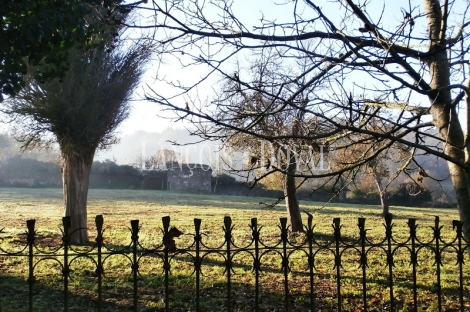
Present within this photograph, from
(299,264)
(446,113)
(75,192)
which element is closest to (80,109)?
(75,192)

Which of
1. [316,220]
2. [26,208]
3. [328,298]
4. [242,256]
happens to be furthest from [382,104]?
[26,208]

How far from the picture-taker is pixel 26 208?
767 inches

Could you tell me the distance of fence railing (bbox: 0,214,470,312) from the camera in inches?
115

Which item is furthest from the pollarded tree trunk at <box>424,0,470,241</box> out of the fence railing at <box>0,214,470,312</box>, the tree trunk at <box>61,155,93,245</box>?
the tree trunk at <box>61,155,93,245</box>

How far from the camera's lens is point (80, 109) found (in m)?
9.41

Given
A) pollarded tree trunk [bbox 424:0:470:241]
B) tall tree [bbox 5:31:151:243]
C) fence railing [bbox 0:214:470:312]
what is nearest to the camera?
fence railing [bbox 0:214:470:312]

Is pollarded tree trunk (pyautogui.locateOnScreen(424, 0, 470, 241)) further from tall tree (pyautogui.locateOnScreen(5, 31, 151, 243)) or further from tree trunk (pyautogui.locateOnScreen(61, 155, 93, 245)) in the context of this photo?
tree trunk (pyautogui.locateOnScreen(61, 155, 93, 245))

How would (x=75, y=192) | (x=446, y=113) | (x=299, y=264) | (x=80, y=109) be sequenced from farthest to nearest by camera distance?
(x=75, y=192), (x=80, y=109), (x=299, y=264), (x=446, y=113)

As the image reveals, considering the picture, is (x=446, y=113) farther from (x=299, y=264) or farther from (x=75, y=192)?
(x=75, y=192)

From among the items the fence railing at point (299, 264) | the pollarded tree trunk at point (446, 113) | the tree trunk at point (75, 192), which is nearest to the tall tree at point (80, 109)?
the tree trunk at point (75, 192)

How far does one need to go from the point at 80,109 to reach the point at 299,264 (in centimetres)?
583

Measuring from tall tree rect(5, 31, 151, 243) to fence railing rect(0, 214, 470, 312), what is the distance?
336 centimetres

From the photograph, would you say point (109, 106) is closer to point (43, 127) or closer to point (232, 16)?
point (43, 127)

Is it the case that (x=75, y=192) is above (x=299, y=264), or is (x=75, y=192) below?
above
